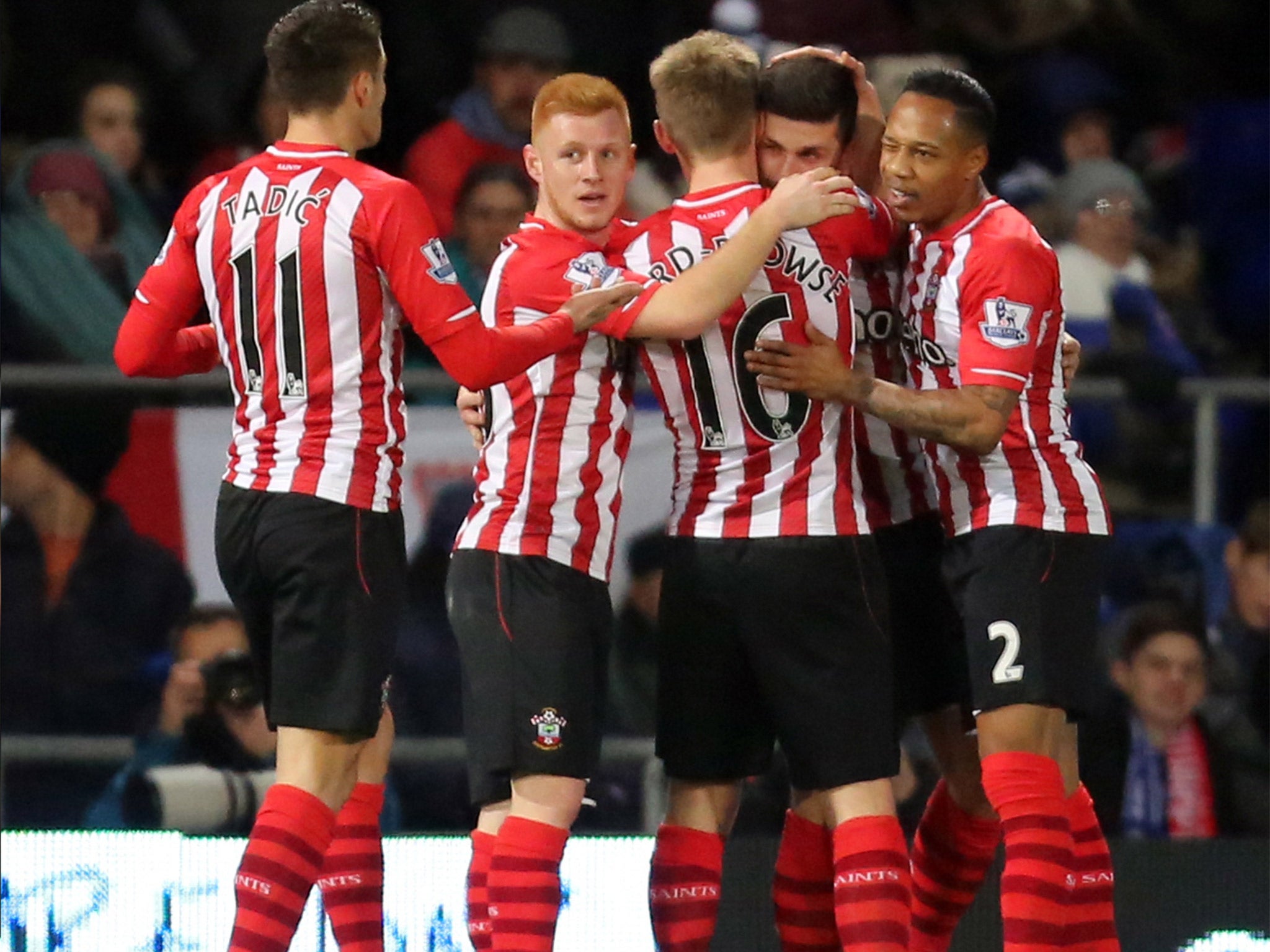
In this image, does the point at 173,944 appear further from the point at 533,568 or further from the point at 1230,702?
the point at 1230,702

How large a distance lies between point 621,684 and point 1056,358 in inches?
90.2

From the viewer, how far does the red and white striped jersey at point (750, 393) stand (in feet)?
13.7

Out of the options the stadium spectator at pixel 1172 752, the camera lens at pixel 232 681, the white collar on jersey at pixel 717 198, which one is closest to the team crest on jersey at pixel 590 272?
the white collar on jersey at pixel 717 198

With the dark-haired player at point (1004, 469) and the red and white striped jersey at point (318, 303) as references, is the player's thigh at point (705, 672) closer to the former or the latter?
the dark-haired player at point (1004, 469)

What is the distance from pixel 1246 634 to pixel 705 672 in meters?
2.86

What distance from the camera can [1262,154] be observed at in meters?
7.53

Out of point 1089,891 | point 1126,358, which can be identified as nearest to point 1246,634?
point 1126,358

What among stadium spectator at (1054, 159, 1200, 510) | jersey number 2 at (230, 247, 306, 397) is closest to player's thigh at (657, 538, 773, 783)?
jersey number 2 at (230, 247, 306, 397)

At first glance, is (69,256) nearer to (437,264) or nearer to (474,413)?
(474,413)

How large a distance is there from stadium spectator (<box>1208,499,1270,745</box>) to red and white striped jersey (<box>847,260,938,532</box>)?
223 centimetres

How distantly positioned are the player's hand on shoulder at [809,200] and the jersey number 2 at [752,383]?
19 centimetres

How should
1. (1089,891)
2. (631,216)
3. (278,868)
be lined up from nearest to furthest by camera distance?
(278,868) → (1089,891) → (631,216)

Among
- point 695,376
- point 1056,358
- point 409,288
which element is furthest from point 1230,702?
point 409,288

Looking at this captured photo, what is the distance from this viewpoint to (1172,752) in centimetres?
638
